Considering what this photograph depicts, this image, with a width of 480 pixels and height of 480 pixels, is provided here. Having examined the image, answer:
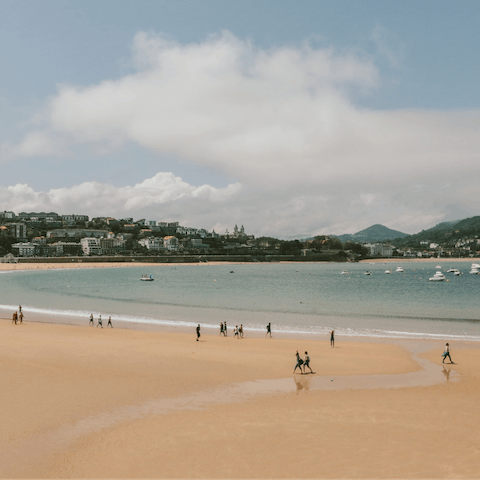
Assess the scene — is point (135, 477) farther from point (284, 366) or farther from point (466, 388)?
point (466, 388)

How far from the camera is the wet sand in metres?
9.02

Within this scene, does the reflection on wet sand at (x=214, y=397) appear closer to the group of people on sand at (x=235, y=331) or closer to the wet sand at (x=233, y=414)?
the wet sand at (x=233, y=414)

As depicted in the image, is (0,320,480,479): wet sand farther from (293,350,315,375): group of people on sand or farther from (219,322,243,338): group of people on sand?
(219,322,243,338): group of people on sand

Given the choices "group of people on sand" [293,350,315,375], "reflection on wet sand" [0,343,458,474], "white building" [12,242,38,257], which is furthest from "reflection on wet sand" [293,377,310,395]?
"white building" [12,242,38,257]

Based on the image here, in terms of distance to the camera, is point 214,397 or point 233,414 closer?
point 233,414

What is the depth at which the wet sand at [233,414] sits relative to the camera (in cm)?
902

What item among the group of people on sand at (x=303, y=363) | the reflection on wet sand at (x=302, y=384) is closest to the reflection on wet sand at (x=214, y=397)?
the reflection on wet sand at (x=302, y=384)

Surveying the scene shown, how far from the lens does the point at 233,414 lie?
1188 cm

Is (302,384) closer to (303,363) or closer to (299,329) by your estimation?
(303,363)

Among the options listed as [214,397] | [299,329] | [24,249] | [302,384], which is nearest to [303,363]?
[302,384]

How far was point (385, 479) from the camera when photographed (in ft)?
27.8

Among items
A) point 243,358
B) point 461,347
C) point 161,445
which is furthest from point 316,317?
point 161,445

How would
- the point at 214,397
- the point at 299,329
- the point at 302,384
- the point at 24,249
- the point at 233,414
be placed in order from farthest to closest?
1. the point at 24,249
2. the point at 299,329
3. the point at 302,384
4. the point at 214,397
5. the point at 233,414

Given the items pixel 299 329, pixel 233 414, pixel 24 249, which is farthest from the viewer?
pixel 24 249
